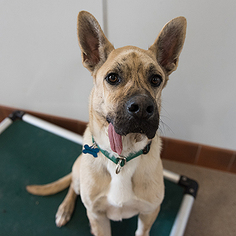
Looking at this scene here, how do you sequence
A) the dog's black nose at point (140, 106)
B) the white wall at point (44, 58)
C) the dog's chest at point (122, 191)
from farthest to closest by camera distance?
1. the white wall at point (44, 58)
2. the dog's chest at point (122, 191)
3. the dog's black nose at point (140, 106)

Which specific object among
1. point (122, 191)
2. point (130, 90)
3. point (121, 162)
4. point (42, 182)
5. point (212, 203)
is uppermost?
point (130, 90)

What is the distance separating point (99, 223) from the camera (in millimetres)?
1131

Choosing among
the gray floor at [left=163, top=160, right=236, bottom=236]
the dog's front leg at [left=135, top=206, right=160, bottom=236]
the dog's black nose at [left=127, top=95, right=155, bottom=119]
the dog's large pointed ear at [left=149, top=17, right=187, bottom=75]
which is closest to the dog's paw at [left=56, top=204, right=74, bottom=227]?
the dog's front leg at [left=135, top=206, right=160, bottom=236]

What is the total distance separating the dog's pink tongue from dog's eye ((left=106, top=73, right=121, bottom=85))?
184 mm

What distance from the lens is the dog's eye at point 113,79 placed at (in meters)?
0.88

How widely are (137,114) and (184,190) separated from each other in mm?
1129

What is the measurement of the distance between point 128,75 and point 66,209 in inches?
42.1

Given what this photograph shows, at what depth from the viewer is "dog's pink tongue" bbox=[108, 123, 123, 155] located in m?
0.87

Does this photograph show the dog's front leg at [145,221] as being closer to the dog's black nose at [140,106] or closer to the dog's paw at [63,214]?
the dog's paw at [63,214]

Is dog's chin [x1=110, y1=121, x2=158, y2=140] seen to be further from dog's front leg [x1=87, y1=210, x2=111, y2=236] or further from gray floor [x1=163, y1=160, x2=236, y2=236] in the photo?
gray floor [x1=163, y1=160, x2=236, y2=236]

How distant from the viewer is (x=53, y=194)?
155 centimetres

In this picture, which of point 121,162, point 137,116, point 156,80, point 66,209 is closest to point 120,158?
point 121,162

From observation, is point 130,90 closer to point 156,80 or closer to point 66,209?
point 156,80

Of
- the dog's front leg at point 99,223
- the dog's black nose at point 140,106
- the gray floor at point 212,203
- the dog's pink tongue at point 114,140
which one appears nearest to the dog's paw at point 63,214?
the dog's front leg at point 99,223
